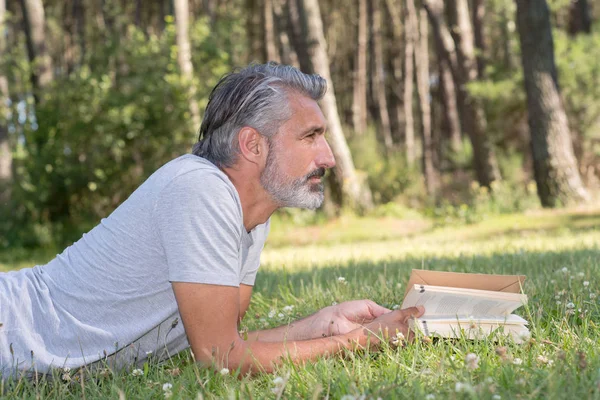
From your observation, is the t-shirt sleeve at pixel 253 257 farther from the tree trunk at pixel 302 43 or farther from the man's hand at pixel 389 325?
the tree trunk at pixel 302 43

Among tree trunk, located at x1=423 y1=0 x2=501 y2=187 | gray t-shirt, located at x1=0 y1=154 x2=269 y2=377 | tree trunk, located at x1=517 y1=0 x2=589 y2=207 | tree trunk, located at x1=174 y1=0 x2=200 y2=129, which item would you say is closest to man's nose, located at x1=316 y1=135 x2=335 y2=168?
gray t-shirt, located at x1=0 y1=154 x2=269 y2=377

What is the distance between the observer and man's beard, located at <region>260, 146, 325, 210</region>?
3.22 meters

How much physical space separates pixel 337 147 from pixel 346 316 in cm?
1175

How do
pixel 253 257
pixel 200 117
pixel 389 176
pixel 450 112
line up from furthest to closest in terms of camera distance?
pixel 450 112, pixel 389 176, pixel 200 117, pixel 253 257

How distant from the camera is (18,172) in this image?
14.8 metres

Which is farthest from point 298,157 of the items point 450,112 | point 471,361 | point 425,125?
point 425,125

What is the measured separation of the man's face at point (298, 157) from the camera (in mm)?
3217

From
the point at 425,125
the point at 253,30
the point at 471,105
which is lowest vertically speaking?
the point at 425,125

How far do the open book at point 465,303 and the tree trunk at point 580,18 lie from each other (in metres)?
15.9

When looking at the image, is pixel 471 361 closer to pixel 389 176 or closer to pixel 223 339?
pixel 223 339

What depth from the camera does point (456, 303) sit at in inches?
124

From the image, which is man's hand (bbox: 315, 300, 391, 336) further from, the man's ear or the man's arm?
the man's ear

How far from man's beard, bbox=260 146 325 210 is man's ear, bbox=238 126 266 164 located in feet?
0.14

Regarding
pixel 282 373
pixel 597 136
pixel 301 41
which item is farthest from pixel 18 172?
pixel 282 373
